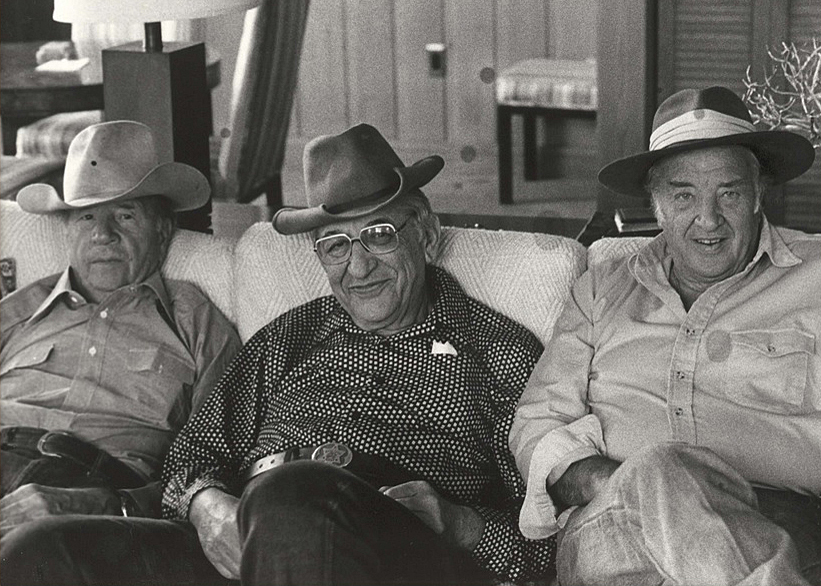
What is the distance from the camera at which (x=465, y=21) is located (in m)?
6.04

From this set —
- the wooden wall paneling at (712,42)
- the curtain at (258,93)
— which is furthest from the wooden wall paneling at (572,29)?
the wooden wall paneling at (712,42)

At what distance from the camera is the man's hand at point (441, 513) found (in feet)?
6.45

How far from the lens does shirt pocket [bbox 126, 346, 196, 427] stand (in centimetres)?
242

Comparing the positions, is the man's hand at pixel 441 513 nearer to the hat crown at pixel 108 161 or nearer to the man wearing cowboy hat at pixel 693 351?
the man wearing cowboy hat at pixel 693 351

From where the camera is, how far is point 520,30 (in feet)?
19.5

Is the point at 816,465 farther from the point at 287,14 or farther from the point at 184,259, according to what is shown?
the point at 287,14

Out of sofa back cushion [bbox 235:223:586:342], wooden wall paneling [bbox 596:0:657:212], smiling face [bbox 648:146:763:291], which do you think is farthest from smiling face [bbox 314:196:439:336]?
wooden wall paneling [bbox 596:0:657:212]

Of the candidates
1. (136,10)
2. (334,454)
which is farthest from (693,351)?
(136,10)

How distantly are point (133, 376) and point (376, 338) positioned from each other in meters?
0.54

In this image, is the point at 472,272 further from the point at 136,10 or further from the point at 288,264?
the point at 136,10

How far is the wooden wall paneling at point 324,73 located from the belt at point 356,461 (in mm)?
4309

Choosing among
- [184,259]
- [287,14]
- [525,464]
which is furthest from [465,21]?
[525,464]

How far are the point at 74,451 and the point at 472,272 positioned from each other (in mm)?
851

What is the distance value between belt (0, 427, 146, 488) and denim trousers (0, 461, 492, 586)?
0.93 feet
